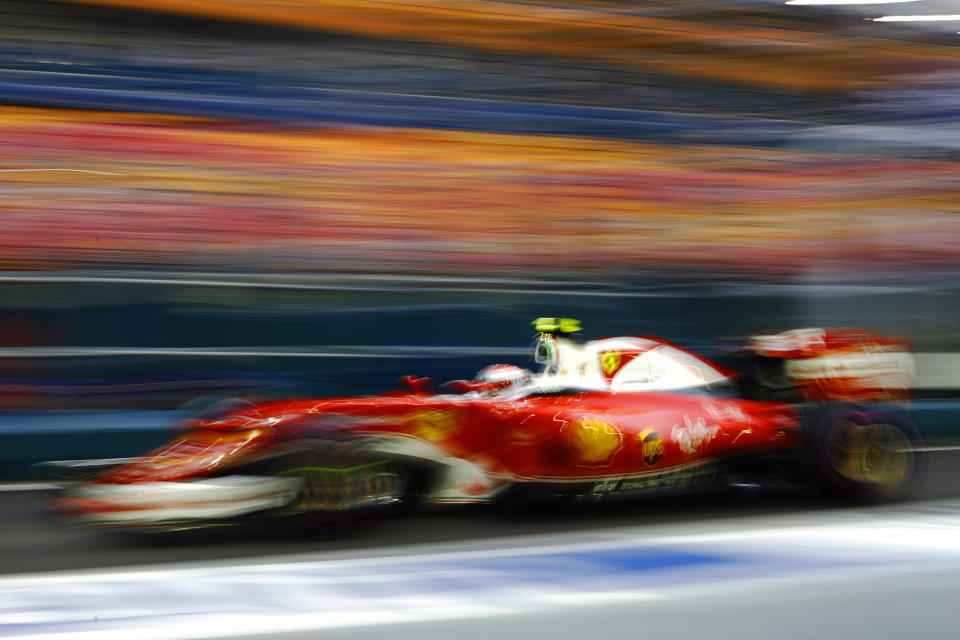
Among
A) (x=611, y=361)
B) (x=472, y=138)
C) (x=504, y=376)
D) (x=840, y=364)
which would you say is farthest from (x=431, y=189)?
(x=840, y=364)

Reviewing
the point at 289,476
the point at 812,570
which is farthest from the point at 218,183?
the point at 812,570

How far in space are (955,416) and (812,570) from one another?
4932 mm

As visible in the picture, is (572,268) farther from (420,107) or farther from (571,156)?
(420,107)

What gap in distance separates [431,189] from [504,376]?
11.1ft

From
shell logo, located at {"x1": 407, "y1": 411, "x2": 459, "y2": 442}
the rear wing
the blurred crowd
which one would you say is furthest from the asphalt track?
the blurred crowd

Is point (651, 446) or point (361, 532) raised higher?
point (651, 446)

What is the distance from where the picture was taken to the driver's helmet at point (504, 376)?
16.1 ft

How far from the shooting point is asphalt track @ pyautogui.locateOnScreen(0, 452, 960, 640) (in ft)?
9.75

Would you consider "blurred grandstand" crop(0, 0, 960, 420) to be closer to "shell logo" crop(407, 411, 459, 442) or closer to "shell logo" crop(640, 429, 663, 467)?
"shell logo" crop(407, 411, 459, 442)

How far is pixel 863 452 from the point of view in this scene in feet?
16.2

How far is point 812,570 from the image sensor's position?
3.55 metres

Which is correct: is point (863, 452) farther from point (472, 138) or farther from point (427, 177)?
point (472, 138)

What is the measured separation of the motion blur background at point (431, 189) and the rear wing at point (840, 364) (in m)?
3.11

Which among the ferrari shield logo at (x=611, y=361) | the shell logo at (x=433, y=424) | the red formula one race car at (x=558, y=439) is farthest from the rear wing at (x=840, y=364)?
the shell logo at (x=433, y=424)
